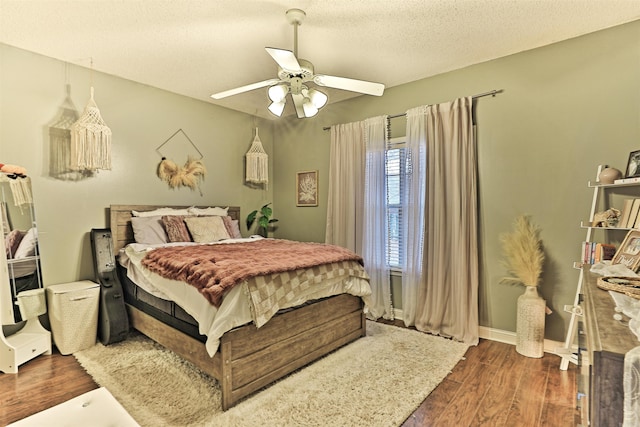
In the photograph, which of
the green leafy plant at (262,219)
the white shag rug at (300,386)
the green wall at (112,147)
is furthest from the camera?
the green leafy plant at (262,219)

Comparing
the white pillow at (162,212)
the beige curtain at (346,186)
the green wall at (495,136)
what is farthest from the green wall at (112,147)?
the beige curtain at (346,186)

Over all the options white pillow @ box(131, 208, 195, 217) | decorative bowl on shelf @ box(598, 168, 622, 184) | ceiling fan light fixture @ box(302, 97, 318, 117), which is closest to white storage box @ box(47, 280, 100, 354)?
white pillow @ box(131, 208, 195, 217)

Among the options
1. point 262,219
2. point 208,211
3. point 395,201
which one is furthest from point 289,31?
point 262,219

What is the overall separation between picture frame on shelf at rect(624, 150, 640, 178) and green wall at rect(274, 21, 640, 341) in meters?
0.14

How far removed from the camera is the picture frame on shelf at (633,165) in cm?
220

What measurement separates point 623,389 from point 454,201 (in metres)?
2.52

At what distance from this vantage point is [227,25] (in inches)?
96.5

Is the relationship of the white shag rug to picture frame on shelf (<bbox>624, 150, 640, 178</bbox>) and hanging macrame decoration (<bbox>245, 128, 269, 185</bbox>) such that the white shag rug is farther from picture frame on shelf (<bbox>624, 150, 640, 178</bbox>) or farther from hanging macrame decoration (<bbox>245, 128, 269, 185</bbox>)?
hanging macrame decoration (<bbox>245, 128, 269, 185</bbox>)

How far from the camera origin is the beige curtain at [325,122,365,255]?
3795mm

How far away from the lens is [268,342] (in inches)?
85.6

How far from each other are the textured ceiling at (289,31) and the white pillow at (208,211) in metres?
1.49

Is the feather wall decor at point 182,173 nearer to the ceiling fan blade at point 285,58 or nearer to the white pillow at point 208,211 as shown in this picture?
the white pillow at point 208,211

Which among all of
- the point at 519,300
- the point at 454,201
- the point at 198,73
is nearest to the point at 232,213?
the point at 198,73

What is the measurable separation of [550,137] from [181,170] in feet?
12.5
